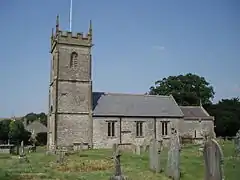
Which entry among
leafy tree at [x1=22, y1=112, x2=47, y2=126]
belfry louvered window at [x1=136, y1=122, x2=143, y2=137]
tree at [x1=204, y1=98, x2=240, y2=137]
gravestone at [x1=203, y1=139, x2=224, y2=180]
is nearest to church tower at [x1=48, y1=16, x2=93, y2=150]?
belfry louvered window at [x1=136, y1=122, x2=143, y2=137]

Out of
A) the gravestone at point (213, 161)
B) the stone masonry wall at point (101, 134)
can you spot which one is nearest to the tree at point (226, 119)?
the stone masonry wall at point (101, 134)

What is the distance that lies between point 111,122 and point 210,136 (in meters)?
31.9

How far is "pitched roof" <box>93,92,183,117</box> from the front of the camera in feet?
135

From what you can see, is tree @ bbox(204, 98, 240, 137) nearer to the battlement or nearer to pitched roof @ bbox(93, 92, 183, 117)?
pitched roof @ bbox(93, 92, 183, 117)

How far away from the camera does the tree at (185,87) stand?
77250mm

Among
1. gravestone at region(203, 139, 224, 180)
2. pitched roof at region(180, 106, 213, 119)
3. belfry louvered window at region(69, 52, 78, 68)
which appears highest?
belfry louvered window at region(69, 52, 78, 68)

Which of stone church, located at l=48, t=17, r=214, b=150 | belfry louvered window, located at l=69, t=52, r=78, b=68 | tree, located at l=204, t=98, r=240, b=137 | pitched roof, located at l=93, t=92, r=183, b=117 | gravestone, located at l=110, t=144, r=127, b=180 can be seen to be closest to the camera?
gravestone, located at l=110, t=144, r=127, b=180

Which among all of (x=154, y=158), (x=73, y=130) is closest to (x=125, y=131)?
(x=73, y=130)

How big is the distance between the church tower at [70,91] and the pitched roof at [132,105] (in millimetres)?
2317

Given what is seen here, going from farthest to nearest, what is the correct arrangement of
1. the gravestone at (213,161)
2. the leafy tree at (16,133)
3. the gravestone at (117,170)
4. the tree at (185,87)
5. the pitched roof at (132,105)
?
the tree at (185,87) < the leafy tree at (16,133) < the pitched roof at (132,105) < the gravestone at (117,170) < the gravestone at (213,161)

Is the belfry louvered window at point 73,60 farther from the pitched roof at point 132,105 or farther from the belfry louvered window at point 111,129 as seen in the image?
the belfry louvered window at point 111,129

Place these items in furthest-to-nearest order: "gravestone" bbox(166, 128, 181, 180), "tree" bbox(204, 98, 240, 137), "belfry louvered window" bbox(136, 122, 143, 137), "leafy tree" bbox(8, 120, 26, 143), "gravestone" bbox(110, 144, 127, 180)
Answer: "tree" bbox(204, 98, 240, 137) < "leafy tree" bbox(8, 120, 26, 143) < "belfry louvered window" bbox(136, 122, 143, 137) < "gravestone" bbox(166, 128, 181, 180) < "gravestone" bbox(110, 144, 127, 180)

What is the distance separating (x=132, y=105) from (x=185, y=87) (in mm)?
37426

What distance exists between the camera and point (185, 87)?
258 feet
